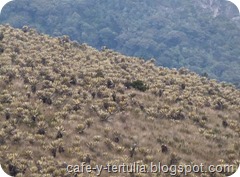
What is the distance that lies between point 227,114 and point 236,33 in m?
154

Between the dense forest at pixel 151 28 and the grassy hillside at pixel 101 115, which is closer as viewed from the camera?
the grassy hillside at pixel 101 115

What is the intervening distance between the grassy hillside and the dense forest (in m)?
117

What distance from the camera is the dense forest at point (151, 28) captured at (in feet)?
534

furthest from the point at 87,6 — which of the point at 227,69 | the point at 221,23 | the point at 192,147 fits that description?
the point at 192,147

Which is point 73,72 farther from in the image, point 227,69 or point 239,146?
point 227,69

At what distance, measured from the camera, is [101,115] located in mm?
24656

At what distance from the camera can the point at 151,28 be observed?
18450 cm

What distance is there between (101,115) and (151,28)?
163 metres

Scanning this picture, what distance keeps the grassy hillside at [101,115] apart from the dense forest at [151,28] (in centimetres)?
11716

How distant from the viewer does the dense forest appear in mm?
162625

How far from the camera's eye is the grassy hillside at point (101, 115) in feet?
64.8

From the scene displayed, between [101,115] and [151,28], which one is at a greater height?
[101,115]

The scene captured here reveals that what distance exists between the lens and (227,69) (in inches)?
5965

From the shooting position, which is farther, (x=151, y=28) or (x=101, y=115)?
(x=151, y=28)
